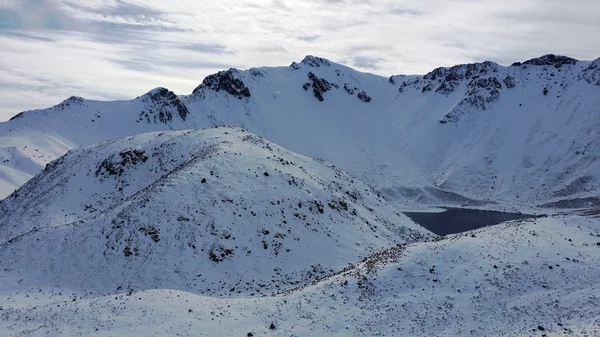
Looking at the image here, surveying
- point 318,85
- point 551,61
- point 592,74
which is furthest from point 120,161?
point 551,61

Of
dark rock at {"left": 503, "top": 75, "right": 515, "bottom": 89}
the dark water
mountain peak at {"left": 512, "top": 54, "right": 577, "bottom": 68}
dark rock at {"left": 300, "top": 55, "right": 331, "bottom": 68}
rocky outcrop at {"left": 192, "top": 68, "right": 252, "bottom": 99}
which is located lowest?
the dark water

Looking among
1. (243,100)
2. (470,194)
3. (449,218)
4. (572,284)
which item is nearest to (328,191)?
(572,284)

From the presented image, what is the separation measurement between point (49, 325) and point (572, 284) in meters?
30.3

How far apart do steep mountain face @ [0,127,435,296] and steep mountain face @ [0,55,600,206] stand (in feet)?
143

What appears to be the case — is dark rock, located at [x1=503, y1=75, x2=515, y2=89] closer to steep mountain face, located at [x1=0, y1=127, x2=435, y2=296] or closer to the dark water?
the dark water

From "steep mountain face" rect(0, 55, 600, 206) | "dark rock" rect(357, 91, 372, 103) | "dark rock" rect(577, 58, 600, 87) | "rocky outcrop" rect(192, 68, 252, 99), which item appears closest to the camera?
"steep mountain face" rect(0, 55, 600, 206)

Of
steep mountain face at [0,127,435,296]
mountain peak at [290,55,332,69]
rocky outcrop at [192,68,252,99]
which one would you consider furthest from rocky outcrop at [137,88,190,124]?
steep mountain face at [0,127,435,296]

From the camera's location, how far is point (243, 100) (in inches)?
6048

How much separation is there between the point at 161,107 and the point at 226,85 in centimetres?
2950

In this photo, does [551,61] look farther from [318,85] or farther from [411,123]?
[318,85]

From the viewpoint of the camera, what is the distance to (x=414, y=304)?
25.5 metres

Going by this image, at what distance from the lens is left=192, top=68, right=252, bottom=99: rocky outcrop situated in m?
154

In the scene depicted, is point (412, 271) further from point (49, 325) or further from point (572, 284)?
point (49, 325)

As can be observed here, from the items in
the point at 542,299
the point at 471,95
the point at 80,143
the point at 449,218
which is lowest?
the point at 449,218
